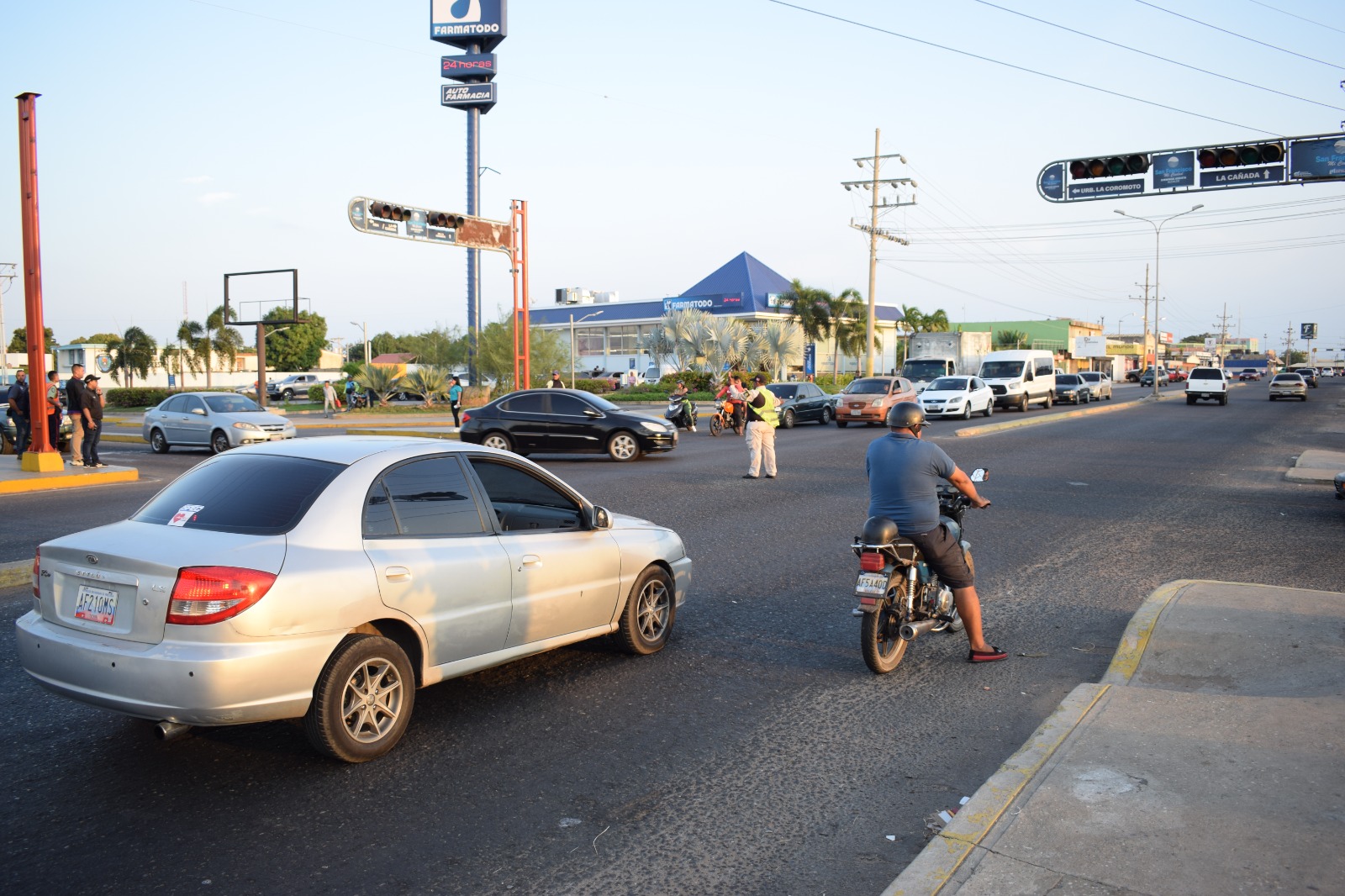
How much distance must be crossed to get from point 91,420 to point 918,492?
17541 mm

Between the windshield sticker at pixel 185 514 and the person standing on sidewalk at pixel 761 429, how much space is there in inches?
492

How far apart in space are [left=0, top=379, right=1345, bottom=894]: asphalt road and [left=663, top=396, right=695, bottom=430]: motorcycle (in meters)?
21.3

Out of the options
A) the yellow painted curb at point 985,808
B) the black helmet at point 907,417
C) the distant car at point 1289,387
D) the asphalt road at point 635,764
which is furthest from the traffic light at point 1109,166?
the distant car at point 1289,387

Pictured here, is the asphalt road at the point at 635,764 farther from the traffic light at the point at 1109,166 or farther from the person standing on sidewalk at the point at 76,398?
the traffic light at the point at 1109,166

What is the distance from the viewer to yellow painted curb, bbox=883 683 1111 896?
3666 mm

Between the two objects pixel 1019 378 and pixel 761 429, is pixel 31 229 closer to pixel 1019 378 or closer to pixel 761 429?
pixel 761 429

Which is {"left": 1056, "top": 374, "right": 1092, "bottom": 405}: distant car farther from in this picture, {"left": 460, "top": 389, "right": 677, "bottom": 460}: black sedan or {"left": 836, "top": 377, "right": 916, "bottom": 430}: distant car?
{"left": 460, "top": 389, "right": 677, "bottom": 460}: black sedan

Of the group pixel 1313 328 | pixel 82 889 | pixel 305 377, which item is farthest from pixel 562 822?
pixel 1313 328

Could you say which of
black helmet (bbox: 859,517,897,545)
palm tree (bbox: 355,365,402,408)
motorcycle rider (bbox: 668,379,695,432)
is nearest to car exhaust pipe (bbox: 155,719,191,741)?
black helmet (bbox: 859,517,897,545)

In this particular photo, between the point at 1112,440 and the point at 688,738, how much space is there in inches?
897

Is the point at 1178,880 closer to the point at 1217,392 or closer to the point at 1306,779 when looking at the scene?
the point at 1306,779

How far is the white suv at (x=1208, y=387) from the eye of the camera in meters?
46.6

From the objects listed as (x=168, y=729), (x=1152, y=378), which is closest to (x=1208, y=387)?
(x=168, y=729)

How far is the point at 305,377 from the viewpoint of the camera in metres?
71.9
